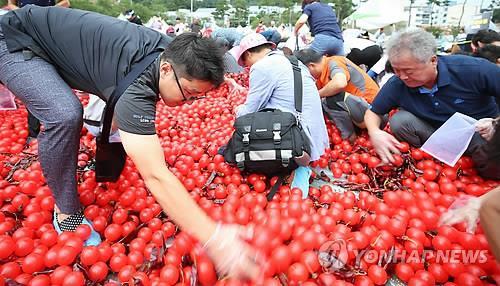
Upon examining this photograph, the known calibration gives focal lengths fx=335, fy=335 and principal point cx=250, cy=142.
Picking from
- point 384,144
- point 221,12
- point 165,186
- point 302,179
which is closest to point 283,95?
point 302,179

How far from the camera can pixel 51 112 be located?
5.58 feet

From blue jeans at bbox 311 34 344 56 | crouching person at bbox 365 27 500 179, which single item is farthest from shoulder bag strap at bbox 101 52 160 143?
blue jeans at bbox 311 34 344 56

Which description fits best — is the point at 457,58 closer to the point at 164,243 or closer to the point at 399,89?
the point at 399,89

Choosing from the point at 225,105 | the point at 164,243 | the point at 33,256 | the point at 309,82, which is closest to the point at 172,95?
the point at 164,243

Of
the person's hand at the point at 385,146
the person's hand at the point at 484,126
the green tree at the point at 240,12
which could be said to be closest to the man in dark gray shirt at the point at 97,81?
the person's hand at the point at 385,146

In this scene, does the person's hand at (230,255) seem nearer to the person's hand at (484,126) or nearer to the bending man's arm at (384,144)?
the bending man's arm at (384,144)

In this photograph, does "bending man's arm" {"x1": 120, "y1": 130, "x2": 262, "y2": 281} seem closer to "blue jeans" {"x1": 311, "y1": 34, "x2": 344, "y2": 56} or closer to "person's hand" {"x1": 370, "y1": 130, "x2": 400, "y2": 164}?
"person's hand" {"x1": 370, "y1": 130, "x2": 400, "y2": 164}

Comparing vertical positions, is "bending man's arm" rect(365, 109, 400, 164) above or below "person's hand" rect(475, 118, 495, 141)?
below

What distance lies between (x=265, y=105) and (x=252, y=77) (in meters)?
0.26

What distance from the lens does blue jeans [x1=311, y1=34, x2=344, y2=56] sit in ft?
16.7

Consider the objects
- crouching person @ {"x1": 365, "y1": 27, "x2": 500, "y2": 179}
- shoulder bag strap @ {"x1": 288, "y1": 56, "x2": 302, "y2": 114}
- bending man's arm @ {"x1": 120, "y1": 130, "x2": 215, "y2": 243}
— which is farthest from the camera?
shoulder bag strap @ {"x1": 288, "y1": 56, "x2": 302, "y2": 114}

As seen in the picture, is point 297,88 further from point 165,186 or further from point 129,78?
point 165,186

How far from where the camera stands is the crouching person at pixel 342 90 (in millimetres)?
3264

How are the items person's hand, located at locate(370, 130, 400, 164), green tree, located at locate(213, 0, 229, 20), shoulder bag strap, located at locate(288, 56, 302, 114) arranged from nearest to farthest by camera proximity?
1. person's hand, located at locate(370, 130, 400, 164)
2. shoulder bag strap, located at locate(288, 56, 302, 114)
3. green tree, located at locate(213, 0, 229, 20)
